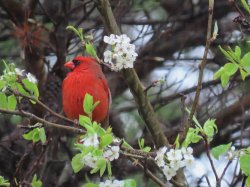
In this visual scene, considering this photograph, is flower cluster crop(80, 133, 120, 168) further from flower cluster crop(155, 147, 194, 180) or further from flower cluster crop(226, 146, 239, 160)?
flower cluster crop(226, 146, 239, 160)

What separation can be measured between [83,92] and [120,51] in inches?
54.9

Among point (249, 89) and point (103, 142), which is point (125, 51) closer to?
point (103, 142)

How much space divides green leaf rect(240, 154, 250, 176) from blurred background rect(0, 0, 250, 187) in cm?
147

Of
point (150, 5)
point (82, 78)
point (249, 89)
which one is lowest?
point (249, 89)

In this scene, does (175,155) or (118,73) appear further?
(118,73)

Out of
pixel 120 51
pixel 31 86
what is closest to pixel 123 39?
pixel 120 51

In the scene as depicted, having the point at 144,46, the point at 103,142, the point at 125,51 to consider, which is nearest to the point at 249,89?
the point at 144,46

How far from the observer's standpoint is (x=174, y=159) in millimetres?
2215

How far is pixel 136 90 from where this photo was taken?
3.13 meters

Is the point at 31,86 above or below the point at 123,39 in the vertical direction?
below

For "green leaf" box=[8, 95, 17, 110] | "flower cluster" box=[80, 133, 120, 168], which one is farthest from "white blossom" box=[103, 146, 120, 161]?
"green leaf" box=[8, 95, 17, 110]

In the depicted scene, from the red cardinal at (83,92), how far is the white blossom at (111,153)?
1.60 metres

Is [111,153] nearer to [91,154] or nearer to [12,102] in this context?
[91,154]

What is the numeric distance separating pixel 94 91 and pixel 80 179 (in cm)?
114
